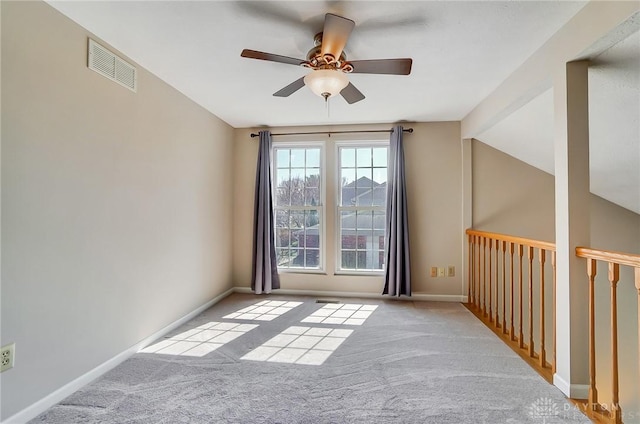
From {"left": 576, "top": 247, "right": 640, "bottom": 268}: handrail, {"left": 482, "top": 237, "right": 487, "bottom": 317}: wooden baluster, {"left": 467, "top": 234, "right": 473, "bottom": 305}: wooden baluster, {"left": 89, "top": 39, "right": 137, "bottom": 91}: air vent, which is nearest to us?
{"left": 576, "top": 247, "right": 640, "bottom": 268}: handrail

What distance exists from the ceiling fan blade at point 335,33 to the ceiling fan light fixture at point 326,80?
0.34 feet

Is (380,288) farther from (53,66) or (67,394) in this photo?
(53,66)

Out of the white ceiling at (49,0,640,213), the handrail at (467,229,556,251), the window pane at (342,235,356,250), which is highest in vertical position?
the white ceiling at (49,0,640,213)

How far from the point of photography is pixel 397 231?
3576 mm

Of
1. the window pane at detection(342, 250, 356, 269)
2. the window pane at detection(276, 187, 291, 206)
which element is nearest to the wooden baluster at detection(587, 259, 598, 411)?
the window pane at detection(342, 250, 356, 269)

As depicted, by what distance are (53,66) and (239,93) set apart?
1411mm

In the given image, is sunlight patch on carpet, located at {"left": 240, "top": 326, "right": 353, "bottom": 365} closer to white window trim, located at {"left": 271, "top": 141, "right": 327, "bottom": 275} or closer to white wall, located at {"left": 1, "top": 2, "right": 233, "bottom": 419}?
white wall, located at {"left": 1, "top": 2, "right": 233, "bottom": 419}

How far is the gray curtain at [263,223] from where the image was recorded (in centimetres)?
381

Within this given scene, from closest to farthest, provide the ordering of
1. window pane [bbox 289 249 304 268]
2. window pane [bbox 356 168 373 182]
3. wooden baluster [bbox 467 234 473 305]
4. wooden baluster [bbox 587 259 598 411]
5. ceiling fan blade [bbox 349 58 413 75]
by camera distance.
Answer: wooden baluster [bbox 587 259 598 411]
ceiling fan blade [bbox 349 58 413 75]
wooden baluster [bbox 467 234 473 305]
window pane [bbox 356 168 373 182]
window pane [bbox 289 249 304 268]

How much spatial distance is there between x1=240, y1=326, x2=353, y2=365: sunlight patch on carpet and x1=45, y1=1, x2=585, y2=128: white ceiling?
7.41 ft

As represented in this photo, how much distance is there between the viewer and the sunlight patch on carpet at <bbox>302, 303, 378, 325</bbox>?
9.84 ft

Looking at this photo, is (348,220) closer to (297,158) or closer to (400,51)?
(297,158)

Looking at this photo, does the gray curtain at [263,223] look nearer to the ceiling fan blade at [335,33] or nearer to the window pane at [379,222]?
the window pane at [379,222]

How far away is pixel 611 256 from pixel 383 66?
1.61 metres
